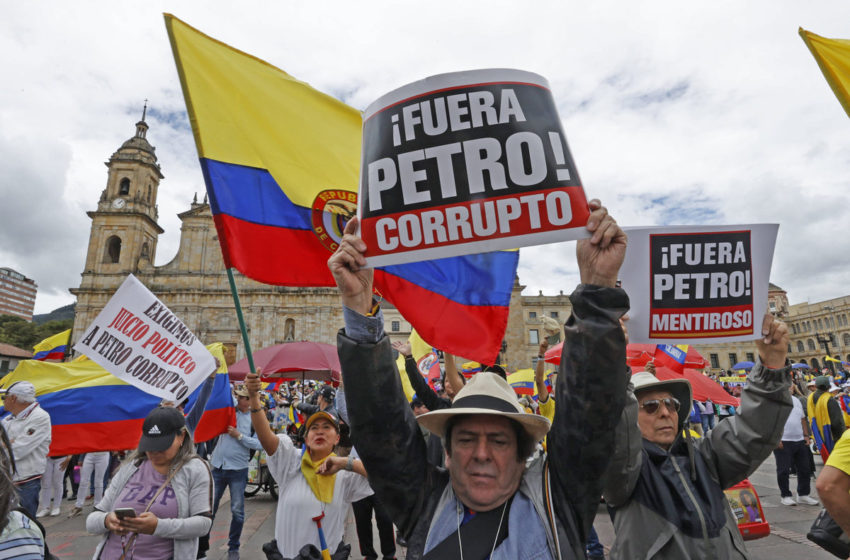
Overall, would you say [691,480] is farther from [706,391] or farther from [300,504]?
[706,391]

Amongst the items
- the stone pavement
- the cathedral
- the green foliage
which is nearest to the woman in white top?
the stone pavement

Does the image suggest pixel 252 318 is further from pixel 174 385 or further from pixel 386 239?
pixel 386 239

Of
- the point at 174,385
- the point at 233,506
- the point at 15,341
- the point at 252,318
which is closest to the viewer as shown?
the point at 174,385

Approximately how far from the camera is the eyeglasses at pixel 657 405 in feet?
8.32

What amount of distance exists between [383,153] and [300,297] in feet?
154

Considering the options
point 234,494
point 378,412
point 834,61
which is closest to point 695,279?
point 834,61

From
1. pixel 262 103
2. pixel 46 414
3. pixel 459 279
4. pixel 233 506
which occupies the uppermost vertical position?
pixel 262 103

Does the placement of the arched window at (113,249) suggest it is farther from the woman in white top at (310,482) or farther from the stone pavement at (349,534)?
the woman in white top at (310,482)

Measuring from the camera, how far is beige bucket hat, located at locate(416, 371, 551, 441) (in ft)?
5.28

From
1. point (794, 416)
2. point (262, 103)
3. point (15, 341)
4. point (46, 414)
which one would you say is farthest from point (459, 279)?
point (15, 341)

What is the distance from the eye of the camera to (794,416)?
713 centimetres

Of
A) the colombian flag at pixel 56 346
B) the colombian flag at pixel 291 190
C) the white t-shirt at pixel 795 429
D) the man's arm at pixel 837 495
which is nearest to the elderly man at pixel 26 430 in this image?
the colombian flag at pixel 291 190

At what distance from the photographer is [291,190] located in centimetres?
312

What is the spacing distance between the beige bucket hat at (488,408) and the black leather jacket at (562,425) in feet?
0.33
